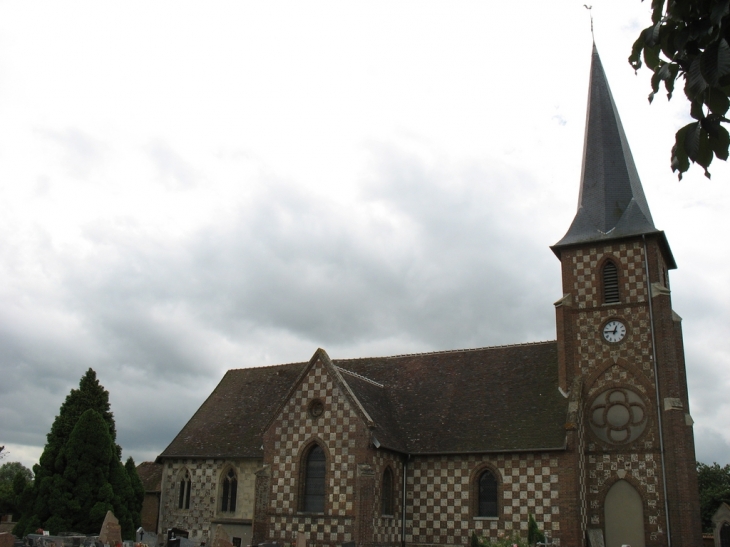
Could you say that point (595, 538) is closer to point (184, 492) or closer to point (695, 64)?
point (184, 492)

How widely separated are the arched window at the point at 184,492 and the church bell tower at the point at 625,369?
19346mm

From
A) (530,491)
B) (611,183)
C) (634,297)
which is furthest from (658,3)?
(611,183)

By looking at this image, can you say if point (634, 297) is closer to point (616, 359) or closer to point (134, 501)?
point (616, 359)

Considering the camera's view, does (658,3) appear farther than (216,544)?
No

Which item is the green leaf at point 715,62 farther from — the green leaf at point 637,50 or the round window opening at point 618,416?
the round window opening at point 618,416

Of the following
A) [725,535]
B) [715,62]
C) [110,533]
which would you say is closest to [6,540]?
[110,533]

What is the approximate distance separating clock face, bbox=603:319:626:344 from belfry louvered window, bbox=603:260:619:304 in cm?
107

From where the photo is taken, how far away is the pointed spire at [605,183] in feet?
103

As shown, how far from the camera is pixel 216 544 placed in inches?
895

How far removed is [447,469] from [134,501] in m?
14.8

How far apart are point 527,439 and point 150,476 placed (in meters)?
22.9

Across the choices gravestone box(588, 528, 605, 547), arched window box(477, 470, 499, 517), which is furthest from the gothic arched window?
gravestone box(588, 528, 605, 547)

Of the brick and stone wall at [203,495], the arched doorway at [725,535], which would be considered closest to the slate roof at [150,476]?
the brick and stone wall at [203,495]

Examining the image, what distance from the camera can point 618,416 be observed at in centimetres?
2847
